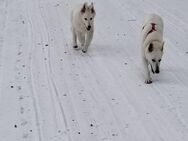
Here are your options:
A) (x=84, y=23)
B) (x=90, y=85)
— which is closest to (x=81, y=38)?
(x=84, y=23)

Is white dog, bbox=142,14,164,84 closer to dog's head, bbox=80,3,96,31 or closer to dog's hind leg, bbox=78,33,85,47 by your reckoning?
dog's head, bbox=80,3,96,31

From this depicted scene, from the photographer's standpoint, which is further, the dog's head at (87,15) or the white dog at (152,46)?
the dog's head at (87,15)

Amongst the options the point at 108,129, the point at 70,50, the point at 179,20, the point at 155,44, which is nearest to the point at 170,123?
the point at 108,129

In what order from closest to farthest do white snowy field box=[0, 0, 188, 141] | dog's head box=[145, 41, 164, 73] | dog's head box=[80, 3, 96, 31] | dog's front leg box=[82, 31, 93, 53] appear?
white snowy field box=[0, 0, 188, 141] < dog's head box=[145, 41, 164, 73] < dog's head box=[80, 3, 96, 31] < dog's front leg box=[82, 31, 93, 53]

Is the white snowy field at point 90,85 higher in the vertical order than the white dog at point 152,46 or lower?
lower

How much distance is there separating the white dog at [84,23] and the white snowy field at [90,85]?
0.37 meters

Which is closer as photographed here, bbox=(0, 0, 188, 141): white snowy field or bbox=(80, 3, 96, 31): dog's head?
bbox=(0, 0, 188, 141): white snowy field

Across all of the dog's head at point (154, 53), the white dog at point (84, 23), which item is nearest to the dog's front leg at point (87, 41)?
the white dog at point (84, 23)

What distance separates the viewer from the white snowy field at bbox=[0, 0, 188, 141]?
7.31m

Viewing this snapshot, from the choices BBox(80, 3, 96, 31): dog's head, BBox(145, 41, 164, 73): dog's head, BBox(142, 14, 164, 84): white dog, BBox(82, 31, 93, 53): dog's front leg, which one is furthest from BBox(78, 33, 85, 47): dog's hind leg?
BBox(145, 41, 164, 73): dog's head

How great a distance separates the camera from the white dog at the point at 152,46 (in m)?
8.98

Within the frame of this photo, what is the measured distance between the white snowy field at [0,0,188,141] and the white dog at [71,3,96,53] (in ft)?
1.22

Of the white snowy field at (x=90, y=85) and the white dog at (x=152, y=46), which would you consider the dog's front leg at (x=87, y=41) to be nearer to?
the white snowy field at (x=90, y=85)

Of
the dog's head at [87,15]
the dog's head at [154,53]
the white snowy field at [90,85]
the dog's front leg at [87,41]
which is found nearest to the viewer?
the white snowy field at [90,85]
